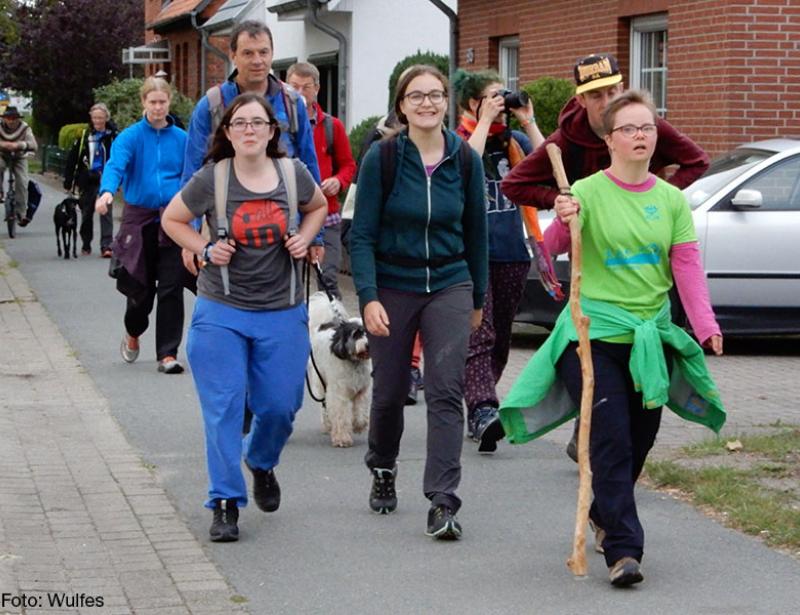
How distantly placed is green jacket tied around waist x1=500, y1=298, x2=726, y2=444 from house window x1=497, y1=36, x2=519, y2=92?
15920 mm

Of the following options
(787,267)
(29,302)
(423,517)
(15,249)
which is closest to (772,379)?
(787,267)

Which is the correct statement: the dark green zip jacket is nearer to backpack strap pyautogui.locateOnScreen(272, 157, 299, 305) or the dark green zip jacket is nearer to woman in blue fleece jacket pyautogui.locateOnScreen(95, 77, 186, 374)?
backpack strap pyautogui.locateOnScreen(272, 157, 299, 305)

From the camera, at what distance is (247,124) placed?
6.79 metres

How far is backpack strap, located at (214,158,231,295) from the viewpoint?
22.2ft

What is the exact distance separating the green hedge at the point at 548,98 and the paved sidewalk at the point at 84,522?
297 inches

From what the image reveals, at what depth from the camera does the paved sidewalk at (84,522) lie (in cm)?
602

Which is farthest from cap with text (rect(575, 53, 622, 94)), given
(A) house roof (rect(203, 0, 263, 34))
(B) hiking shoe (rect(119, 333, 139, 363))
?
(A) house roof (rect(203, 0, 263, 34))

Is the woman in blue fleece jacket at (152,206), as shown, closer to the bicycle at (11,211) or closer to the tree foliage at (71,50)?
the bicycle at (11,211)

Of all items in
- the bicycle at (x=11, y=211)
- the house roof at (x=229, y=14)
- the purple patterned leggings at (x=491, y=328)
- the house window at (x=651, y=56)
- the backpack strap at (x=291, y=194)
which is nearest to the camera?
the backpack strap at (x=291, y=194)

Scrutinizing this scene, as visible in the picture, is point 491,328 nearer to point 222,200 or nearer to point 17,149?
point 222,200

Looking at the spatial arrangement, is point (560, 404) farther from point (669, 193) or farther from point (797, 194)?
point (797, 194)

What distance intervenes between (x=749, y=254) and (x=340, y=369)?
487 centimetres

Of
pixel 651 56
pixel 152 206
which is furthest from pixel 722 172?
pixel 651 56

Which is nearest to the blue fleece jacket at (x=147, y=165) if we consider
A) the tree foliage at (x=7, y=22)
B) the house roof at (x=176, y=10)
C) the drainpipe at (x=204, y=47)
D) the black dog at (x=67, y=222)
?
the black dog at (x=67, y=222)
